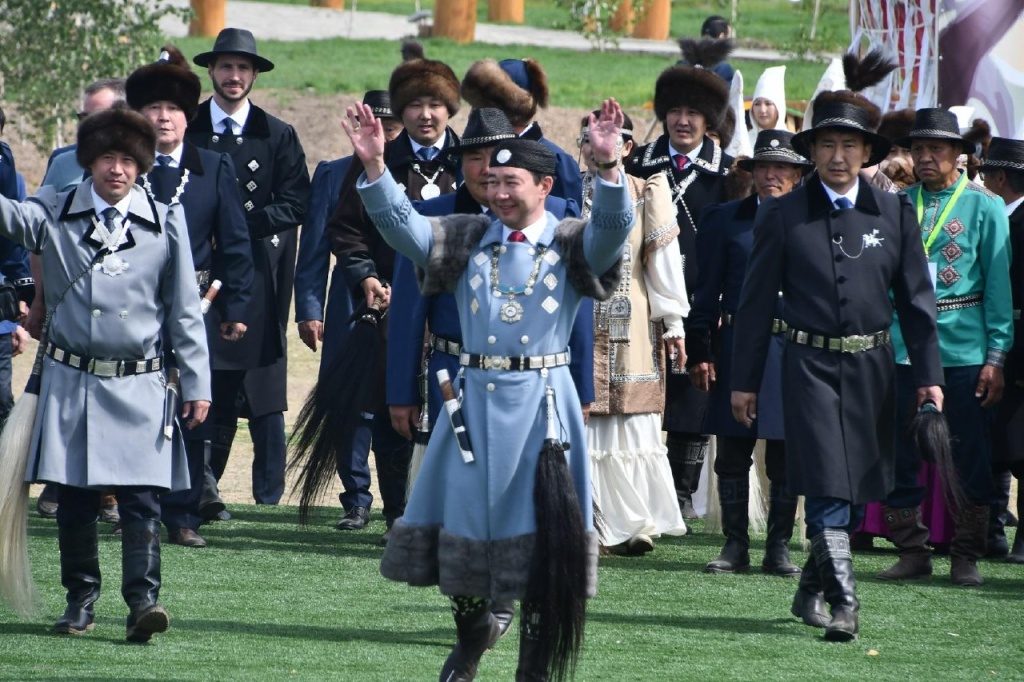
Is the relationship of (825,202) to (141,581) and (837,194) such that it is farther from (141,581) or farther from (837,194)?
(141,581)

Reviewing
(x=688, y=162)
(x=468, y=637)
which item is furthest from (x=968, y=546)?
(x=468, y=637)

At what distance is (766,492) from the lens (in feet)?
30.7

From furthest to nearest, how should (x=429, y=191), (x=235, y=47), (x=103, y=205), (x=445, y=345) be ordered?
1. (x=235, y=47)
2. (x=429, y=191)
3. (x=445, y=345)
4. (x=103, y=205)

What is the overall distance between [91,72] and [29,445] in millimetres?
14715

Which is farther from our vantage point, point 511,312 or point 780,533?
point 780,533

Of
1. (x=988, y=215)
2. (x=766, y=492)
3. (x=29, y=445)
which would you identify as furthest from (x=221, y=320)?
(x=988, y=215)

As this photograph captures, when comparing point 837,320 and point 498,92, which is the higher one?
point 498,92

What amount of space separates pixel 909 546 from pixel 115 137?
3.88 metres

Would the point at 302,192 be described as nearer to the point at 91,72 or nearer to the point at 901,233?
the point at 901,233

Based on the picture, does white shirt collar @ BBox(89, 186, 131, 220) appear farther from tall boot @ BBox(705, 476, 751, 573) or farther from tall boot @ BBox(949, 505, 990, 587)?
tall boot @ BBox(949, 505, 990, 587)

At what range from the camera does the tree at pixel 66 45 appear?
2016cm

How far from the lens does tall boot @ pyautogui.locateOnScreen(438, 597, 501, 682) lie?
227 inches

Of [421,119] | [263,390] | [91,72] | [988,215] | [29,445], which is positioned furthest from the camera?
[91,72]

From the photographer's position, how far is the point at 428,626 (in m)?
7.03
